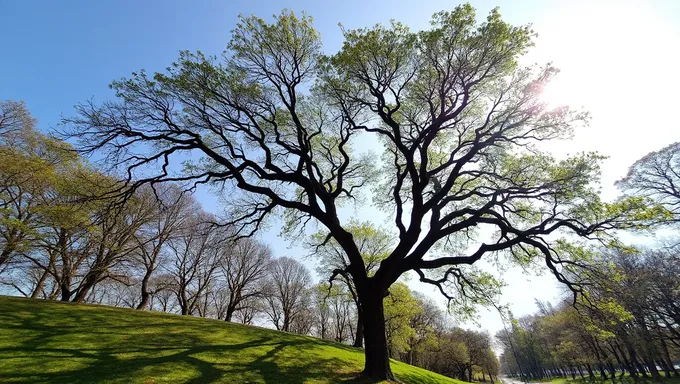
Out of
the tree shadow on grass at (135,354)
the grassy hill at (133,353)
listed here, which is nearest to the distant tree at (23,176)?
the grassy hill at (133,353)

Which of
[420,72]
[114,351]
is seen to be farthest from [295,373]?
[420,72]

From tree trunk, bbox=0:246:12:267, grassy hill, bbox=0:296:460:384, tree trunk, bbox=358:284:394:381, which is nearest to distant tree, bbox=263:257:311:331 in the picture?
tree trunk, bbox=0:246:12:267

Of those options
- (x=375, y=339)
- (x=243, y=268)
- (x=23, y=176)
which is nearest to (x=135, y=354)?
(x=375, y=339)

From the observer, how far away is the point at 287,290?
44344 mm

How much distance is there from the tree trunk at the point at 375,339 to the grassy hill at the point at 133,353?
36.0 inches

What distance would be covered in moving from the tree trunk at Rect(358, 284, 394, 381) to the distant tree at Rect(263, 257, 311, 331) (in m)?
35.4

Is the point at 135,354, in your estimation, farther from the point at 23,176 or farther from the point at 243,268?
the point at 243,268

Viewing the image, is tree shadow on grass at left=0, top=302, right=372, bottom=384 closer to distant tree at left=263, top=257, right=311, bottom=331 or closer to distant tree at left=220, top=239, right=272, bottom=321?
distant tree at left=220, top=239, right=272, bottom=321

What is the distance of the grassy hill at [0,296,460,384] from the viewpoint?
7.02 metres

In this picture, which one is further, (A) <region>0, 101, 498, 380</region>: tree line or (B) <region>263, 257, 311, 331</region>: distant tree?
(B) <region>263, 257, 311, 331</region>: distant tree

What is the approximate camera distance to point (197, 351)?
394 inches

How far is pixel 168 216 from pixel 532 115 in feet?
92.8

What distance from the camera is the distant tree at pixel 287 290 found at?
143 feet

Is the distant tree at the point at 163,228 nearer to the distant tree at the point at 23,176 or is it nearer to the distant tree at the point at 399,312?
the distant tree at the point at 23,176
